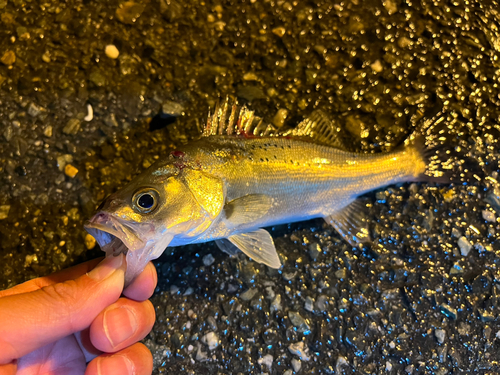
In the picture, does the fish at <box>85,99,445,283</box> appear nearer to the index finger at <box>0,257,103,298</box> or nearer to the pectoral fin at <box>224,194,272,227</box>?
the pectoral fin at <box>224,194,272,227</box>

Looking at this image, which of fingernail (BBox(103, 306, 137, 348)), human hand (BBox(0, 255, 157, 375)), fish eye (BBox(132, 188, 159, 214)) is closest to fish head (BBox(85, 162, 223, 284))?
fish eye (BBox(132, 188, 159, 214))

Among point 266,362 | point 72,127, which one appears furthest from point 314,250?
point 72,127

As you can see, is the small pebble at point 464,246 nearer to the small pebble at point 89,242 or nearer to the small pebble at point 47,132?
the small pebble at point 89,242

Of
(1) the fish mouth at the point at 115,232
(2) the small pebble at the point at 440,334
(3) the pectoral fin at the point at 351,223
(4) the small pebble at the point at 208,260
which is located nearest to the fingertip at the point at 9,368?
(1) the fish mouth at the point at 115,232

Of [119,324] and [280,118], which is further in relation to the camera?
[280,118]

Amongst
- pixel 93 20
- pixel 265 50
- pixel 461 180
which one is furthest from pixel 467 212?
pixel 93 20

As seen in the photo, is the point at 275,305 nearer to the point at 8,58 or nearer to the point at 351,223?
the point at 351,223
